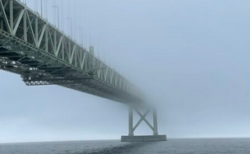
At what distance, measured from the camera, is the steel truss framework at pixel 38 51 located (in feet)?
116

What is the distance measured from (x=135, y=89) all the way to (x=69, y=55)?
78257 millimetres

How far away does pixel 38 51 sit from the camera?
39750mm

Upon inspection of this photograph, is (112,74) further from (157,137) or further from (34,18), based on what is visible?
(157,137)

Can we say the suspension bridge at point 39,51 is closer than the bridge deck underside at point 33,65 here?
Yes

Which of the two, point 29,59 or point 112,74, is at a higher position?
point 112,74

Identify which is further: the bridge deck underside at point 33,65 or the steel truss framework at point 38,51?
the bridge deck underside at point 33,65

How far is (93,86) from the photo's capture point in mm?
78688

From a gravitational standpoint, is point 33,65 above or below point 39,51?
above

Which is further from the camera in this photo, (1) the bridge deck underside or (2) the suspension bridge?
(1) the bridge deck underside

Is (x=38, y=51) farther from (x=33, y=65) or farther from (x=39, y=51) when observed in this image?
(x=33, y=65)

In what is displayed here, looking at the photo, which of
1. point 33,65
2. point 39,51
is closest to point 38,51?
point 39,51

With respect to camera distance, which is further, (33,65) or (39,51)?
(33,65)

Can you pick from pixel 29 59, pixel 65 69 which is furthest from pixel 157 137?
pixel 29 59

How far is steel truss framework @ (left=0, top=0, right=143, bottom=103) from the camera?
35406 millimetres
